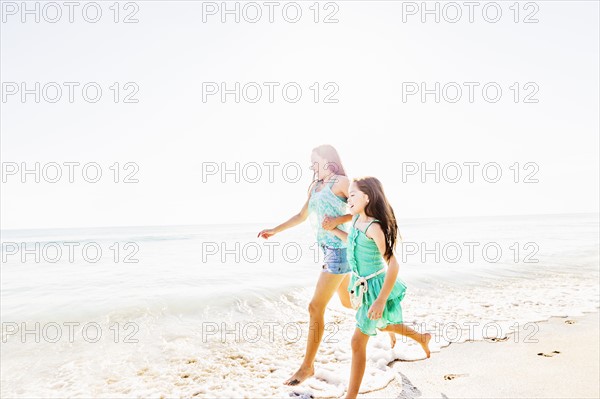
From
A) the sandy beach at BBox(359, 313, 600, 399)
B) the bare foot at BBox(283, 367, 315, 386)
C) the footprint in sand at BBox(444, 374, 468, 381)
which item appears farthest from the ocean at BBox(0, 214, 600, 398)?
the footprint in sand at BBox(444, 374, 468, 381)

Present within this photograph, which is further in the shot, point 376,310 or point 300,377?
point 300,377

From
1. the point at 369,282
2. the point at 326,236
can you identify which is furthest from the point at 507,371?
the point at 326,236

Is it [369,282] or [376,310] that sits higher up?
[369,282]

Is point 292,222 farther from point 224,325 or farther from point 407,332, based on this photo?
point 224,325

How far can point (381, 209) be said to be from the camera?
326 cm

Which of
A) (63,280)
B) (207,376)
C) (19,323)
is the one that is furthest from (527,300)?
(63,280)

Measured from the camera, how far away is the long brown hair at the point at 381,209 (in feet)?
10.5

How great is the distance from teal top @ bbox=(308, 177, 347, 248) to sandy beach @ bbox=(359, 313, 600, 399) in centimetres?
153

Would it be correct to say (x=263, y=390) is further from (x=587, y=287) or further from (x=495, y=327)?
(x=587, y=287)

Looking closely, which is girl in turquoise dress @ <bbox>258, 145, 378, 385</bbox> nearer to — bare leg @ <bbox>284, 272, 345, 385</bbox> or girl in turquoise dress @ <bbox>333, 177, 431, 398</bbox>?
bare leg @ <bbox>284, 272, 345, 385</bbox>

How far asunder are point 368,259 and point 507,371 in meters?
2.17

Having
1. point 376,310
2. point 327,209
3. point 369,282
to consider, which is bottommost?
point 376,310

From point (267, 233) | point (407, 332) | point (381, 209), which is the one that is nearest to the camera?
point (381, 209)

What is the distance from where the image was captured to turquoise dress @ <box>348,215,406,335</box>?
10.8 ft
